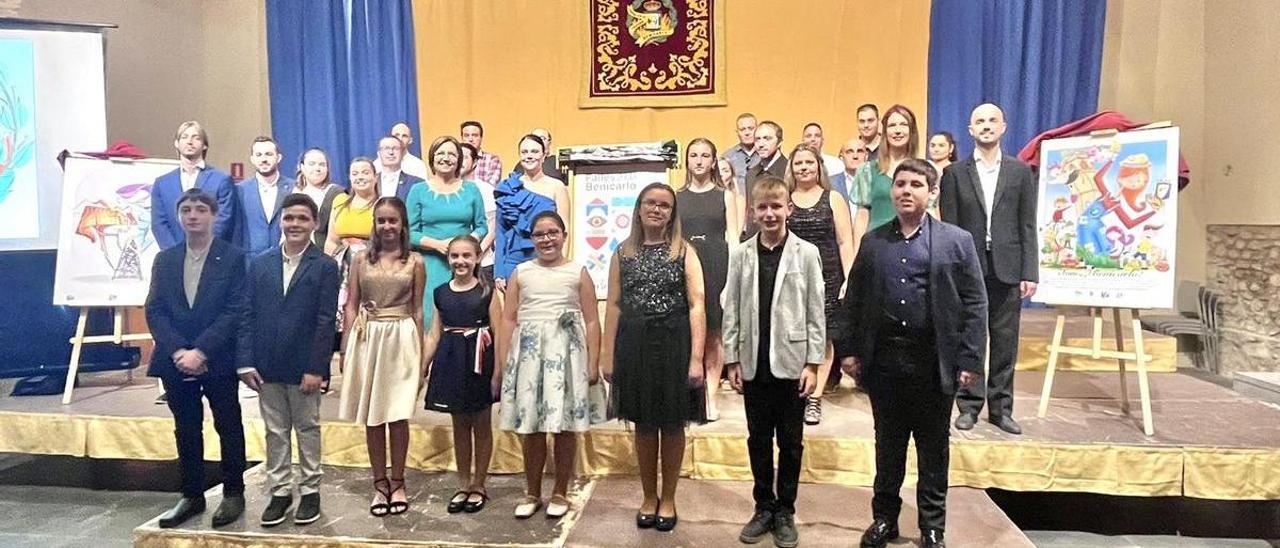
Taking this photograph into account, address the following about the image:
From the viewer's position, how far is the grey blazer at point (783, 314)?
8.96 ft

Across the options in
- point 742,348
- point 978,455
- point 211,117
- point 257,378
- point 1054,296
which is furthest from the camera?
point 211,117

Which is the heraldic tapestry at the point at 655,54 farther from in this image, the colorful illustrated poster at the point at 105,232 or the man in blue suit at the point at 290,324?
the man in blue suit at the point at 290,324

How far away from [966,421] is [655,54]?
4.17m

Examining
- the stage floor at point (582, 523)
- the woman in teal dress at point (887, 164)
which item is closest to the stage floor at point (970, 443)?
the stage floor at point (582, 523)

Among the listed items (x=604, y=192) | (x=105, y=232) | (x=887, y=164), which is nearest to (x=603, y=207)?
(x=604, y=192)

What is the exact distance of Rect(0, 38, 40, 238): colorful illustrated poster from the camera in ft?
14.9

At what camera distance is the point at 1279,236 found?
207 inches

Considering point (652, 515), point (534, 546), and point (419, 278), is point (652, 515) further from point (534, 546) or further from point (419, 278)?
point (419, 278)

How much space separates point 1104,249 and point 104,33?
5831mm

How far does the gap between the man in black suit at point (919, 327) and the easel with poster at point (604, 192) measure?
4.83ft

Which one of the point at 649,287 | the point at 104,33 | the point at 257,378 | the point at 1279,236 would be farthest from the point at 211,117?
the point at 1279,236

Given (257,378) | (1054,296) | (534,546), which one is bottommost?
(534,546)

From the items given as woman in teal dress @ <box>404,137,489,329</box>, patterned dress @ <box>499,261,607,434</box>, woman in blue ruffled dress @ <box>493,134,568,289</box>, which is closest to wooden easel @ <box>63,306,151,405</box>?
woman in teal dress @ <box>404,137,489,329</box>

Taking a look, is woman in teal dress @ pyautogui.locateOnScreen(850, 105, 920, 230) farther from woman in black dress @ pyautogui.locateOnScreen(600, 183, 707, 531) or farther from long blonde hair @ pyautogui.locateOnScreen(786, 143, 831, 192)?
woman in black dress @ pyautogui.locateOnScreen(600, 183, 707, 531)
